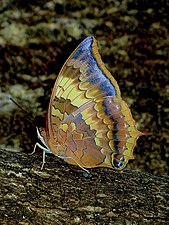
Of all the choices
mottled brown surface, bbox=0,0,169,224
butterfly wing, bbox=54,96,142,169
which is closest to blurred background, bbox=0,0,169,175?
mottled brown surface, bbox=0,0,169,224

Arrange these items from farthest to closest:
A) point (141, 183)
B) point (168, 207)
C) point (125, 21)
Answer: point (125, 21)
point (141, 183)
point (168, 207)

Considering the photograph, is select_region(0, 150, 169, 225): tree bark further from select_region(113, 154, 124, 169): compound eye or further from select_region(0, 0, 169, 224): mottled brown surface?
select_region(0, 0, 169, 224): mottled brown surface

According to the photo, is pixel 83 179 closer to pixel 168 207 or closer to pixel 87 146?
pixel 87 146

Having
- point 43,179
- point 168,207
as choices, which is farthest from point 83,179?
point 168,207

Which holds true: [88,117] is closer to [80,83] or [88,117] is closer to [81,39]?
[80,83]

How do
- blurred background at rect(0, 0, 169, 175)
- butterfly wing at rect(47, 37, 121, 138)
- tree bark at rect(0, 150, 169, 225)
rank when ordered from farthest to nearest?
blurred background at rect(0, 0, 169, 175) → butterfly wing at rect(47, 37, 121, 138) → tree bark at rect(0, 150, 169, 225)

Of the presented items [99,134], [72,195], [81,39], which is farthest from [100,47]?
[72,195]
